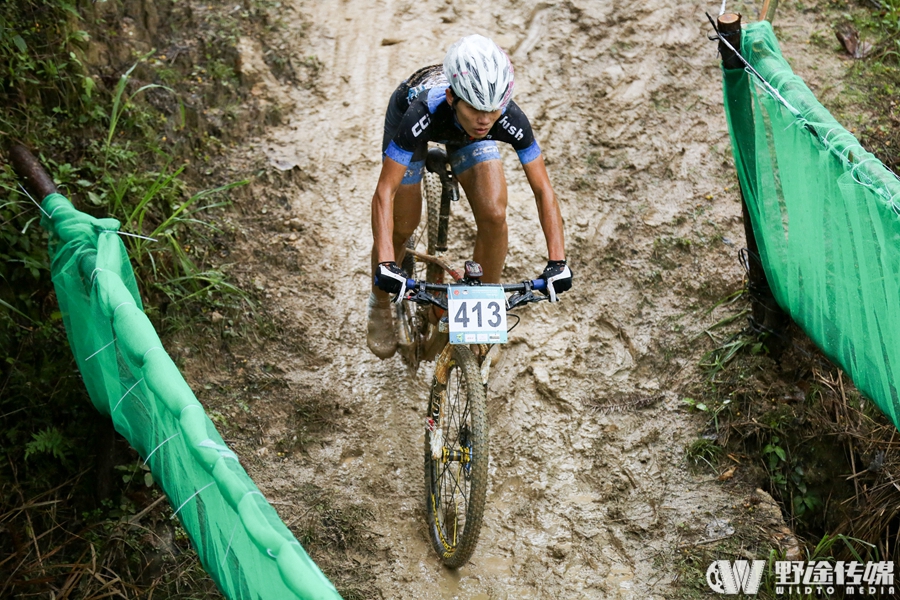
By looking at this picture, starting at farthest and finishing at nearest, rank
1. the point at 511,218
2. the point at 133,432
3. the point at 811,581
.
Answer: the point at 511,218 < the point at 811,581 < the point at 133,432

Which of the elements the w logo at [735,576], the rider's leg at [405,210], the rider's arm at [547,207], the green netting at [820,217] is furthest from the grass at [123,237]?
the green netting at [820,217]

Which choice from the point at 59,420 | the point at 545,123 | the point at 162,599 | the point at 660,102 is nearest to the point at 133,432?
the point at 162,599

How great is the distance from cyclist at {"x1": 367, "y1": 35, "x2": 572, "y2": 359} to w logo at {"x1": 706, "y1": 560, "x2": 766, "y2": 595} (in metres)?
1.57

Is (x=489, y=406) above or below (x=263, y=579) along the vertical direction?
below

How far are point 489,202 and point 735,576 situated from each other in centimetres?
215

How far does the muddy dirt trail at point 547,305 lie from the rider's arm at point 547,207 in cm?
135

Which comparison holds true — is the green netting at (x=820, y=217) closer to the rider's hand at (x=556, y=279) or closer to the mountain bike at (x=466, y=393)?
the rider's hand at (x=556, y=279)

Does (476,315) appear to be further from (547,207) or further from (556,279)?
(547,207)

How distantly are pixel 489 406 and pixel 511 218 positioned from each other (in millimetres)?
1699

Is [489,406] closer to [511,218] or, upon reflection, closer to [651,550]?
[651,550]

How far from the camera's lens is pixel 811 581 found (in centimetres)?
372

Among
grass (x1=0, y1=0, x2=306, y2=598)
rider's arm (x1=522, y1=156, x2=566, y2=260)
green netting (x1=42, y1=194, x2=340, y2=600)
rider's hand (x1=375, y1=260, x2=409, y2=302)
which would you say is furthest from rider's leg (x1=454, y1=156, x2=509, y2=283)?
grass (x1=0, y1=0, x2=306, y2=598)

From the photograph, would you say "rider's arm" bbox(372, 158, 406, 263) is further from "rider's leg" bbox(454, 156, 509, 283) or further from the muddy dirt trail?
the muddy dirt trail

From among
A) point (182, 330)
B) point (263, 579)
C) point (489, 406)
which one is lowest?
point (489, 406)
